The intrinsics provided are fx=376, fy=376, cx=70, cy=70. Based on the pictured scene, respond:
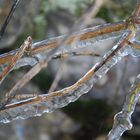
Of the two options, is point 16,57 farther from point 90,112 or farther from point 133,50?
point 90,112

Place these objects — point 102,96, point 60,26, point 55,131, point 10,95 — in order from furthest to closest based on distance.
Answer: point 60,26, point 102,96, point 55,131, point 10,95

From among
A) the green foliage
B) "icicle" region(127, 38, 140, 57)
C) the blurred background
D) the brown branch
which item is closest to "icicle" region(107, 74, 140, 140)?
"icicle" region(127, 38, 140, 57)

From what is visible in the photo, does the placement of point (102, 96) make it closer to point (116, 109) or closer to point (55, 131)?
point (116, 109)

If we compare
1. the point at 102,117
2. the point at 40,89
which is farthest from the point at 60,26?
the point at 102,117

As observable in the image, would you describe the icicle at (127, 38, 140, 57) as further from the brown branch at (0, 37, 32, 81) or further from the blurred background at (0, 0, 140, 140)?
the blurred background at (0, 0, 140, 140)

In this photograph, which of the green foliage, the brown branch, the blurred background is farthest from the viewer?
the green foliage

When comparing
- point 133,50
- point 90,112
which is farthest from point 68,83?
point 133,50
